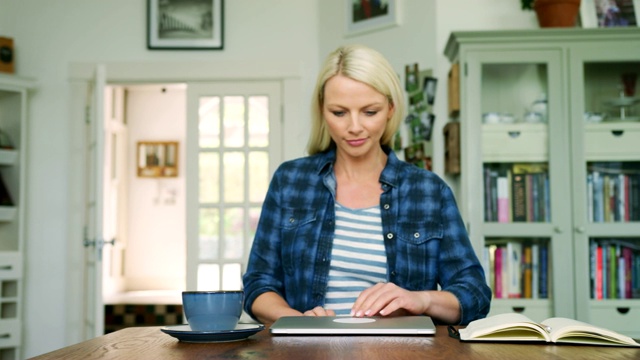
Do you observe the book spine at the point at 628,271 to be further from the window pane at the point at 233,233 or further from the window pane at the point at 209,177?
the window pane at the point at 209,177

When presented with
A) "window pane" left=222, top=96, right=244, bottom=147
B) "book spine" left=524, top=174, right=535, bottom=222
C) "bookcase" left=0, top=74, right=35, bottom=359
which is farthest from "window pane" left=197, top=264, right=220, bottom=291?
"book spine" left=524, top=174, right=535, bottom=222

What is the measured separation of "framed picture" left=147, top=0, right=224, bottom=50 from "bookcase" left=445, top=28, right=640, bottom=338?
1807 millimetres

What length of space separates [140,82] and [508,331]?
4094 mm

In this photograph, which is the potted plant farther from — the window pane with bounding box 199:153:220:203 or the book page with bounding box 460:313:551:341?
the book page with bounding box 460:313:551:341

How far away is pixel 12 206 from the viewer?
16.3ft

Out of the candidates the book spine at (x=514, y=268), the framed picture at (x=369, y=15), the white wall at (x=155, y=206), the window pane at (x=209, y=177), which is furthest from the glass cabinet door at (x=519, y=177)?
the white wall at (x=155, y=206)

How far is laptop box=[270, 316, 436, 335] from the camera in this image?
1.27 m

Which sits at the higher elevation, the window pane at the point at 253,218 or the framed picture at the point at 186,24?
the framed picture at the point at 186,24

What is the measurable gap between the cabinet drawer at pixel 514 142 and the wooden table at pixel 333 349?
2619 millimetres

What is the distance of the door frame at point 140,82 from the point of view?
4.98m

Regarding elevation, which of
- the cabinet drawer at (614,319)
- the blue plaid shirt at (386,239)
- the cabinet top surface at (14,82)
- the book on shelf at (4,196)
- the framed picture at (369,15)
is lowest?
the cabinet drawer at (614,319)

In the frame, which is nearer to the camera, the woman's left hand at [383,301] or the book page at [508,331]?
the book page at [508,331]

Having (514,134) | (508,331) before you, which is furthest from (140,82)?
(508,331)

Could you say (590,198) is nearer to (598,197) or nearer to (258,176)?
(598,197)
